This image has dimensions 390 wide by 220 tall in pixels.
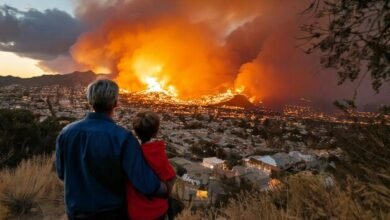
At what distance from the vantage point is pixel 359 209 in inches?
130

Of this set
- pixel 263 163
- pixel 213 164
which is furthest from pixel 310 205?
pixel 213 164

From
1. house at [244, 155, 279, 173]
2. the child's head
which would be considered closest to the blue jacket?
the child's head

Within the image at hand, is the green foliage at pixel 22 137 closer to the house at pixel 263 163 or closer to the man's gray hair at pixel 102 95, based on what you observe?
the man's gray hair at pixel 102 95

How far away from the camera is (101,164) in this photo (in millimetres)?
2805

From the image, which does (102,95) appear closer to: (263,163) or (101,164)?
(101,164)

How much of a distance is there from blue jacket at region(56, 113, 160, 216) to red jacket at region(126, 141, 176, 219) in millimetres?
72

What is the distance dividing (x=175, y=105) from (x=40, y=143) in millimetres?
83859

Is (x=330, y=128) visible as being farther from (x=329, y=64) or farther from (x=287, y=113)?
(x=287, y=113)

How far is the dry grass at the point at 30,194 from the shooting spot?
6730mm

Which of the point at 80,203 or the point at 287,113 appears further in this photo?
the point at 287,113

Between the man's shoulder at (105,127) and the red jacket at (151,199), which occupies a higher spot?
the man's shoulder at (105,127)

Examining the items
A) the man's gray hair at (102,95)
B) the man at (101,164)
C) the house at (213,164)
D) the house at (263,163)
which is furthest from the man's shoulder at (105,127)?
the house at (213,164)

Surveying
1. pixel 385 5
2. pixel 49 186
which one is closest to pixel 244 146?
pixel 49 186

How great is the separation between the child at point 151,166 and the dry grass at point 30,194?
4081mm
